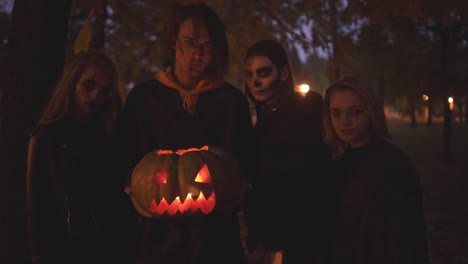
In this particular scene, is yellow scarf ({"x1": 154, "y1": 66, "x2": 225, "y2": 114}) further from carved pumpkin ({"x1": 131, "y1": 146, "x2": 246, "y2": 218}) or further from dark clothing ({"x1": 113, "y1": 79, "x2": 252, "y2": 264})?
carved pumpkin ({"x1": 131, "y1": 146, "x2": 246, "y2": 218})

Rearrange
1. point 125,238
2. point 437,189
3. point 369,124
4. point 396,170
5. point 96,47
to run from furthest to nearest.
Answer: point 437,189, point 96,47, point 125,238, point 369,124, point 396,170

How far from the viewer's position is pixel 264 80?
109 inches

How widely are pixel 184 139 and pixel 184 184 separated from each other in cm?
40

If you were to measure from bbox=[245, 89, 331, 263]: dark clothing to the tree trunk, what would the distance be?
213 cm

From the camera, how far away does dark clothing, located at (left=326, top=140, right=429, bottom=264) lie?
229 centimetres

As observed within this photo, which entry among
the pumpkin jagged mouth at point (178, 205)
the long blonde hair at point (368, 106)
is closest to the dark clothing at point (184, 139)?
the pumpkin jagged mouth at point (178, 205)

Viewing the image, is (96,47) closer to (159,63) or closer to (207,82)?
(207,82)

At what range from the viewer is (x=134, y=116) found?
2.89 meters

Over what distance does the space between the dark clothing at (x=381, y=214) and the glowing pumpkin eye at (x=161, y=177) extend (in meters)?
1.20

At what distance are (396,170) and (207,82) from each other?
148 centimetres

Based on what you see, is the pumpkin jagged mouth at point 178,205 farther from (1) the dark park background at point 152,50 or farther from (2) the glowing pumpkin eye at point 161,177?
(1) the dark park background at point 152,50

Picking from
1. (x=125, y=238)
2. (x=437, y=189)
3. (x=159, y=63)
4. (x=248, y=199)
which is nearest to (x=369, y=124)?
(x=248, y=199)

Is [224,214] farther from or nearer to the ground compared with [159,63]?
nearer to the ground

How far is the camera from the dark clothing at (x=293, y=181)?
8.52ft
